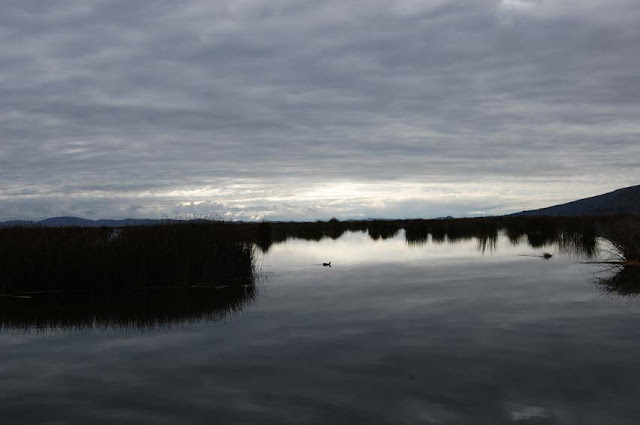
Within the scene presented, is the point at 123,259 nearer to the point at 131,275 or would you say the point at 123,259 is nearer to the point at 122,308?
the point at 131,275

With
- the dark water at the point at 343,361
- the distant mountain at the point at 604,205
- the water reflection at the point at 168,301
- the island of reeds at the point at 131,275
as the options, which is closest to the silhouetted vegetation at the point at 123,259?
the island of reeds at the point at 131,275

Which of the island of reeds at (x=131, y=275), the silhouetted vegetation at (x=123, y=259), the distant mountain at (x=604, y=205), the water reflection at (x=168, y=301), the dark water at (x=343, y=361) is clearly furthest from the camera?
the distant mountain at (x=604, y=205)

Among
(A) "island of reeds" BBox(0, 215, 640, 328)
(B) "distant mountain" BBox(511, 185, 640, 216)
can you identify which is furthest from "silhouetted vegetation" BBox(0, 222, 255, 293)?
(B) "distant mountain" BBox(511, 185, 640, 216)

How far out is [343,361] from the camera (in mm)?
8312

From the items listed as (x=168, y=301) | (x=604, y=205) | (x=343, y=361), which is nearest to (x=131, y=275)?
(x=168, y=301)

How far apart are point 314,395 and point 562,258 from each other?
18.9 m

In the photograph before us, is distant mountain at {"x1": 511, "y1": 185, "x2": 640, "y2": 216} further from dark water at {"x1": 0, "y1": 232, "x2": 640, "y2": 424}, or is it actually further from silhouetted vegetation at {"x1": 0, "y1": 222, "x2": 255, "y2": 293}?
dark water at {"x1": 0, "y1": 232, "x2": 640, "y2": 424}

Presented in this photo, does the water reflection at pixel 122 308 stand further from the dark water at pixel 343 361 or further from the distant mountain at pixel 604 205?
the distant mountain at pixel 604 205

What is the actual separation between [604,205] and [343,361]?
154032 mm

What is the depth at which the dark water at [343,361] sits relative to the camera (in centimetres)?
641

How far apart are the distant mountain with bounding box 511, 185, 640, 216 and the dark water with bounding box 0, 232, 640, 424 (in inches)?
4652

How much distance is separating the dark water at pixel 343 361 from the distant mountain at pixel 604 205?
11816cm

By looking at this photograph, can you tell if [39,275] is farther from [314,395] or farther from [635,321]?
[635,321]

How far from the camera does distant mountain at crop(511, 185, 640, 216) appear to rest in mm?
130500
